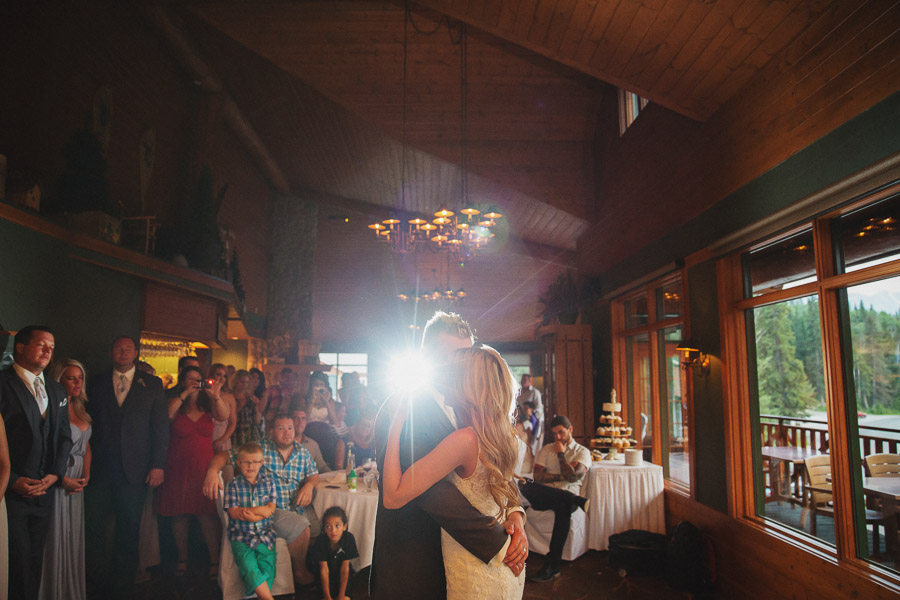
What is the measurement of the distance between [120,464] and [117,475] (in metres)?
0.09

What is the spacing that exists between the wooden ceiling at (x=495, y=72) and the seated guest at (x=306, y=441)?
3.85 meters

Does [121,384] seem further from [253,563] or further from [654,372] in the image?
[654,372]

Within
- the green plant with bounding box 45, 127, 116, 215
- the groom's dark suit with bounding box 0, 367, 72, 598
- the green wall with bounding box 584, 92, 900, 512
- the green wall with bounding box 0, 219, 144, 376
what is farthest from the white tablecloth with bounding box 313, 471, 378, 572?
the green plant with bounding box 45, 127, 116, 215

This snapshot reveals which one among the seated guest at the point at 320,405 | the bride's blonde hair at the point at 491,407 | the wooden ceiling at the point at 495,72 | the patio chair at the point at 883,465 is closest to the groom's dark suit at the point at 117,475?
the seated guest at the point at 320,405

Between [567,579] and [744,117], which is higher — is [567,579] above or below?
below

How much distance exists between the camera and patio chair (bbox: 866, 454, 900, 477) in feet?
10.5

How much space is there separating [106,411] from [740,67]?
531cm

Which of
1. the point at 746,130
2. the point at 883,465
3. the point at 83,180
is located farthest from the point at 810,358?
the point at 83,180

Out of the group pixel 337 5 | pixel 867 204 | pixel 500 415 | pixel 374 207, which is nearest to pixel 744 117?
pixel 867 204

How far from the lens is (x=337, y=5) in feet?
22.9

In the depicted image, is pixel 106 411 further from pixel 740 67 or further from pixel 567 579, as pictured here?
pixel 740 67

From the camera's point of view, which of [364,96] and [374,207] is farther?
[374,207]

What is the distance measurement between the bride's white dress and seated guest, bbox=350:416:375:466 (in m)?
3.58

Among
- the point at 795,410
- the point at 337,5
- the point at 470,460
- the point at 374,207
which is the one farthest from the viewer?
the point at 374,207
